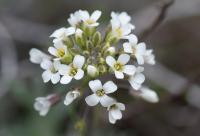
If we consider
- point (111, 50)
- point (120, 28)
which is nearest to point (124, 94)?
point (120, 28)

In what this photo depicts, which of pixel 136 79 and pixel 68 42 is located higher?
pixel 68 42

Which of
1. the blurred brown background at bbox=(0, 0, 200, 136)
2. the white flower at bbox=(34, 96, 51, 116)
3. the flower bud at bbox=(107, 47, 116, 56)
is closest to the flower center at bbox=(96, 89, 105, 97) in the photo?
the flower bud at bbox=(107, 47, 116, 56)

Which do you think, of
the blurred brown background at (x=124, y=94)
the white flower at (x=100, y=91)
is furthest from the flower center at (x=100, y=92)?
the blurred brown background at (x=124, y=94)

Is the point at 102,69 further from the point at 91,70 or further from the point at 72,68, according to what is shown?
the point at 72,68

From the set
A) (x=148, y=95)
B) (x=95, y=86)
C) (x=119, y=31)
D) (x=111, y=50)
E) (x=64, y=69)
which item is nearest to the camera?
(x=95, y=86)

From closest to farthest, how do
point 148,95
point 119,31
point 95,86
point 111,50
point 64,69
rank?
1. point 95,86
2. point 64,69
3. point 111,50
4. point 119,31
5. point 148,95

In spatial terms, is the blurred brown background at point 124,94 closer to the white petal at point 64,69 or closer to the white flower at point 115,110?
the white flower at point 115,110

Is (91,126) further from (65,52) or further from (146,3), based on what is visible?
(146,3)

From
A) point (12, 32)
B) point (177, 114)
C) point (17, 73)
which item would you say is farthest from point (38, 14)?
point (177, 114)
